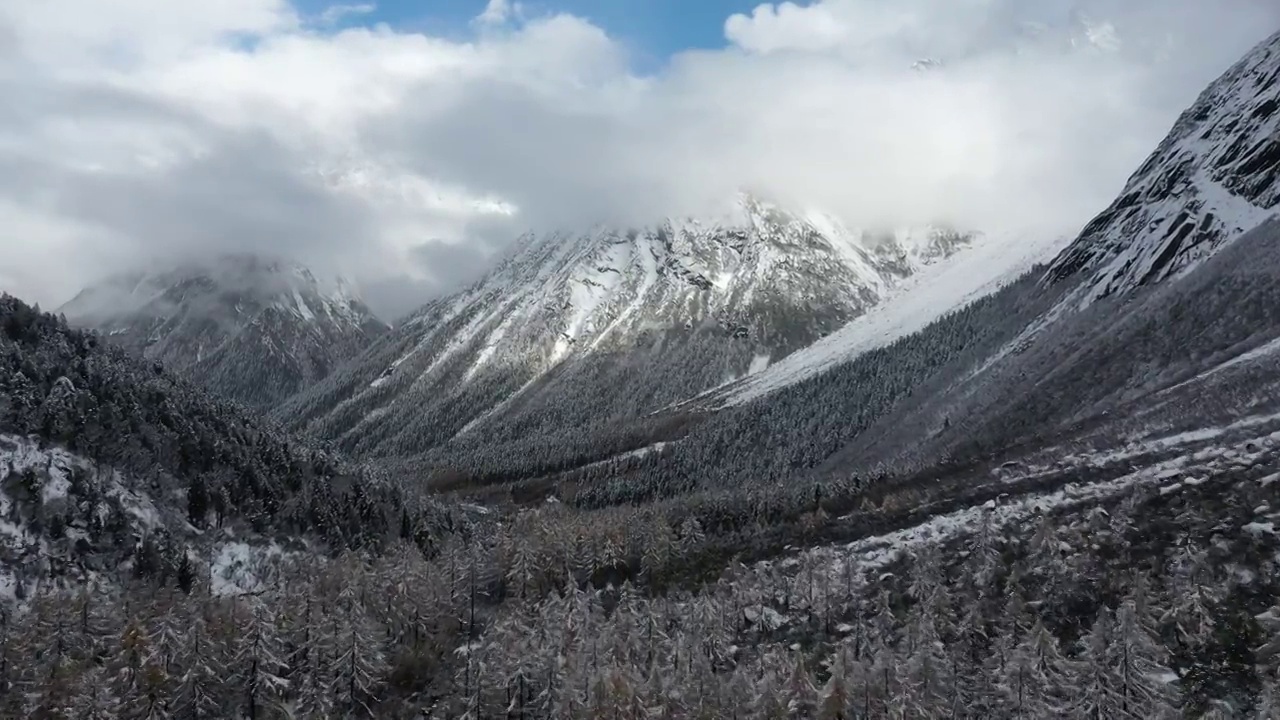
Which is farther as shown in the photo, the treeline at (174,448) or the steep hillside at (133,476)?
the treeline at (174,448)

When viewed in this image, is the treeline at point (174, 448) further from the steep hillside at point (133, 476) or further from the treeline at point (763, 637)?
the treeline at point (763, 637)

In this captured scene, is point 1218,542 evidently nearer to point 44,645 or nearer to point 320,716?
point 320,716

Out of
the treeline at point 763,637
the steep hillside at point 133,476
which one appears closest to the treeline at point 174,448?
the steep hillside at point 133,476

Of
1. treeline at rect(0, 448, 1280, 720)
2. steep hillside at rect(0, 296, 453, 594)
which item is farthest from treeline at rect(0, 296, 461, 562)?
treeline at rect(0, 448, 1280, 720)

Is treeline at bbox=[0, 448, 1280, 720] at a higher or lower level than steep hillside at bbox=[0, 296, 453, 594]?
lower

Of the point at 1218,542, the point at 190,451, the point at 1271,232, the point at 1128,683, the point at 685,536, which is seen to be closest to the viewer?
the point at 1128,683

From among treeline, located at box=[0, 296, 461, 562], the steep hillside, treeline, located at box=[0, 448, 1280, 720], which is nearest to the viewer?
treeline, located at box=[0, 448, 1280, 720]

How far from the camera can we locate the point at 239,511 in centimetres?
15688

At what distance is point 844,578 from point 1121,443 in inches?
2098

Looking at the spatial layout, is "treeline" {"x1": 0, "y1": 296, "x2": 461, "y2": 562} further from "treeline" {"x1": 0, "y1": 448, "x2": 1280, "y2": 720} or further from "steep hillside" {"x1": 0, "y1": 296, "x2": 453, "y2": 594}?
"treeline" {"x1": 0, "y1": 448, "x2": 1280, "y2": 720}

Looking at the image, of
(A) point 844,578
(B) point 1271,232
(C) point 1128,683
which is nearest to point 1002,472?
(A) point 844,578

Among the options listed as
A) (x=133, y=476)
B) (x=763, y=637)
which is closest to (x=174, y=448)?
(x=133, y=476)

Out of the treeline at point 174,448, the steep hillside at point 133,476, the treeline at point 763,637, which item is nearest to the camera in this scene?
the treeline at point 763,637

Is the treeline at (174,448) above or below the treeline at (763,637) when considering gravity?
above
